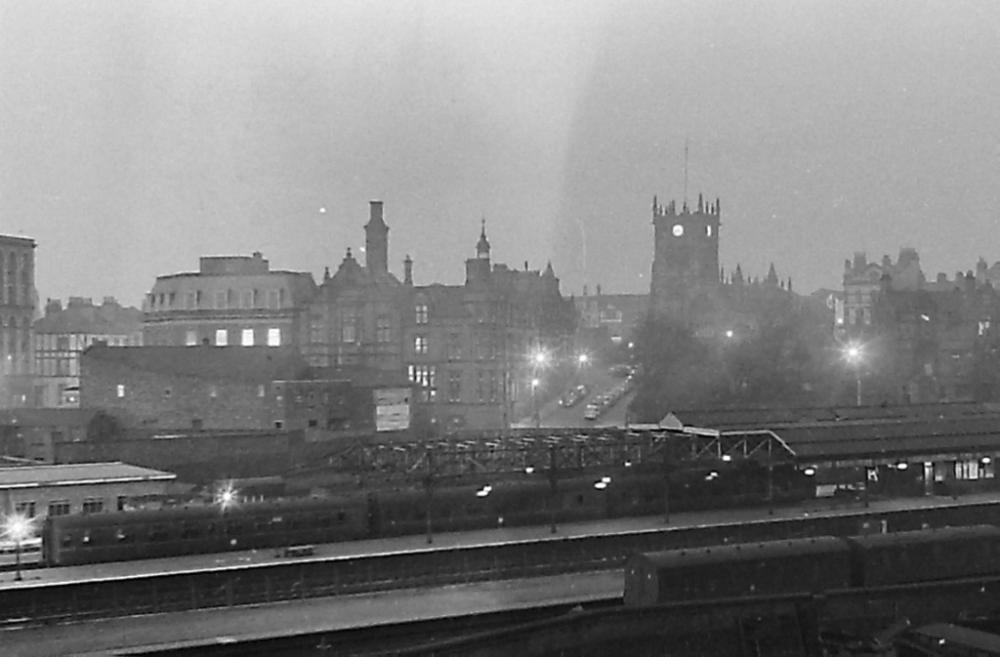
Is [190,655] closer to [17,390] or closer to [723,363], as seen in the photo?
[723,363]

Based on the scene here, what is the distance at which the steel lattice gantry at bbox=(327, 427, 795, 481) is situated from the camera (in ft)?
109

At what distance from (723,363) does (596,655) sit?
125 feet

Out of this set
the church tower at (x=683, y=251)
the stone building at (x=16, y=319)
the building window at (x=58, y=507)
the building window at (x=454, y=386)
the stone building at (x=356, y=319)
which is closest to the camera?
the building window at (x=58, y=507)

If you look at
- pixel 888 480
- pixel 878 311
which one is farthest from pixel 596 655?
pixel 878 311

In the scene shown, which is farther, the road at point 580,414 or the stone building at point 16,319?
the stone building at point 16,319

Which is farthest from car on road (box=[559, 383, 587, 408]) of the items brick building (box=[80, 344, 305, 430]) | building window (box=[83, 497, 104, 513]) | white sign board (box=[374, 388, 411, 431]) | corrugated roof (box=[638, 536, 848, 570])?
corrugated roof (box=[638, 536, 848, 570])

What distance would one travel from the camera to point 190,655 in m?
19.3

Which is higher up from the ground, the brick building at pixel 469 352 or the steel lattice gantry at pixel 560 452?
the brick building at pixel 469 352

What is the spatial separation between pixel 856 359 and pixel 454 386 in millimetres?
21260

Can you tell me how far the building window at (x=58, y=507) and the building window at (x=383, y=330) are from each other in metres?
26.5

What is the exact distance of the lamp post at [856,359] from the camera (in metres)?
55.7

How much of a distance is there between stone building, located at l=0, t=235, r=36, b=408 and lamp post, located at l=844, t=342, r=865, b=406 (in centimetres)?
4355

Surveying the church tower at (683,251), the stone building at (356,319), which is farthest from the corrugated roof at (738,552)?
the church tower at (683,251)

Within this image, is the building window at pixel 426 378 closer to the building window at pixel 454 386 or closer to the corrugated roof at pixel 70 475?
the building window at pixel 454 386
